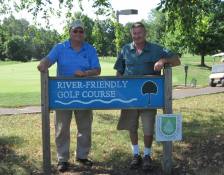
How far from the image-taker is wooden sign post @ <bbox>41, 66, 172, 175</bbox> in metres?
6.48

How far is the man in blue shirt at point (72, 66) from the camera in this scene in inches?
264

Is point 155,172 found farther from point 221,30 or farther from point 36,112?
point 221,30

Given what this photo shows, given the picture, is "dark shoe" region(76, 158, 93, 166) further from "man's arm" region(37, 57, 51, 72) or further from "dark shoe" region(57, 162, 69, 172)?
"man's arm" region(37, 57, 51, 72)

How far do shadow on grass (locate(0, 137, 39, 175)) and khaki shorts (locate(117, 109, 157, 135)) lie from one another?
1306mm

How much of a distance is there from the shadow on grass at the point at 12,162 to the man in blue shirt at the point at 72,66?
470 mm

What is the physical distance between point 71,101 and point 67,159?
2.76ft

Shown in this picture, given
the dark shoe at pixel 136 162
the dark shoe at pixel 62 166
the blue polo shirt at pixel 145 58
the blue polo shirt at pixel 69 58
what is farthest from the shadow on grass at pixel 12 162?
the blue polo shirt at pixel 145 58

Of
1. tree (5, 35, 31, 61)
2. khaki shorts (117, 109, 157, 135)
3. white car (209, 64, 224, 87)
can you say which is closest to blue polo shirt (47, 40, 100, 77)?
khaki shorts (117, 109, 157, 135)

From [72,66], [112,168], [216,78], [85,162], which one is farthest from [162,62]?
[216,78]

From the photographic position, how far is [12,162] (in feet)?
24.1

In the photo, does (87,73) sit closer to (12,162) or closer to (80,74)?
(80,74)

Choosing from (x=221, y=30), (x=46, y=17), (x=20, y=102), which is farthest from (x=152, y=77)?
(x=221, y=30)

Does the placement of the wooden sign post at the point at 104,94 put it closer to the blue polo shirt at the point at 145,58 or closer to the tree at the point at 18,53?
the blue polo shirt at the point at 145,58

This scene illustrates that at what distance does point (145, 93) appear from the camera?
6500mm
